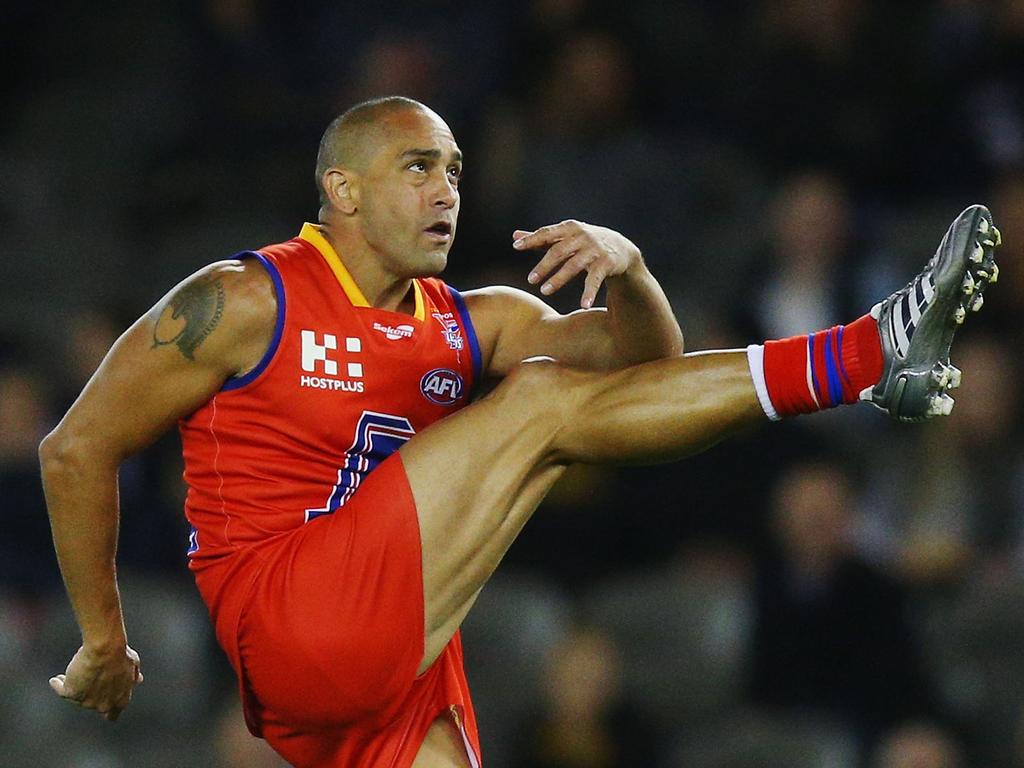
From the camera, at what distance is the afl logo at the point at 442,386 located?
3770 mm

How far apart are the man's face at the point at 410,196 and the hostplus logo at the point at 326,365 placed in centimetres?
24

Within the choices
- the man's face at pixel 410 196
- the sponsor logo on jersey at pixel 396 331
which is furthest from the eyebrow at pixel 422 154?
the sponsor logo on jersey at pixel 396 331

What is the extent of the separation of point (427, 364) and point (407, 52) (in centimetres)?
400

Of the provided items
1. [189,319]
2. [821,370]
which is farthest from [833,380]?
[189,319]

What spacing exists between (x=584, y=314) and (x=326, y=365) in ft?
2.19

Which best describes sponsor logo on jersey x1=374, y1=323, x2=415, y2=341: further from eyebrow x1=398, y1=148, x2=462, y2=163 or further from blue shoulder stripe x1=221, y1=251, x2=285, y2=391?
eyebrow x1=398, y1=148, x2=462, y2=163

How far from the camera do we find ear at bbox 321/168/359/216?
3833 millimetres

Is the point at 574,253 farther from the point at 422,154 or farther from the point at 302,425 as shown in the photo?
the point at 302,425

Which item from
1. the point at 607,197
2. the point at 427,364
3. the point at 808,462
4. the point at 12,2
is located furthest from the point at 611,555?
the point at 12,2

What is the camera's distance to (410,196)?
376cm

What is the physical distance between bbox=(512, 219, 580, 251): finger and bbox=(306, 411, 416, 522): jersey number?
56 centimetres

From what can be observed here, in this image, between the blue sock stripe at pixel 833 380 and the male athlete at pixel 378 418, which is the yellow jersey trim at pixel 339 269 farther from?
the blue sock stripe at pixel 833 380

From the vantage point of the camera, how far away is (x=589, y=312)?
394cm

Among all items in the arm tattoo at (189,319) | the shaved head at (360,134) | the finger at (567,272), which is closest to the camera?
the finger at (567,272)
